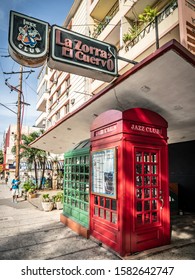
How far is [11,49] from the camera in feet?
14.6

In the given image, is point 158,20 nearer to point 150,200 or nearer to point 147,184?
point 147,184

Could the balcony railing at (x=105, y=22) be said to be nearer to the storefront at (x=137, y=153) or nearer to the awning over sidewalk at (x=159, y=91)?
the awning over sidewalk at (x=159, y=91)

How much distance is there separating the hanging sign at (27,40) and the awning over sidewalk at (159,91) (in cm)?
179

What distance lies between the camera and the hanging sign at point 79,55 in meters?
4.74

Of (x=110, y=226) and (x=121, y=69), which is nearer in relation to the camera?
(x=110, y=226)

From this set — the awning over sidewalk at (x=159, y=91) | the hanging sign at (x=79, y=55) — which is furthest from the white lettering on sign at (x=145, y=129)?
the hanging sign at (x=79, y=55)

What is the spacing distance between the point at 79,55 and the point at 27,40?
49.4 inches

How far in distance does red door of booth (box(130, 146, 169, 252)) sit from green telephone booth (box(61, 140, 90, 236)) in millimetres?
1825

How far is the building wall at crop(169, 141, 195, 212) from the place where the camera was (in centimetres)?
896

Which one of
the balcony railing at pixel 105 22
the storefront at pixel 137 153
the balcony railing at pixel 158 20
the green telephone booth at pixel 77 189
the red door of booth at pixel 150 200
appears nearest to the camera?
the storefront at pixel 137 153
